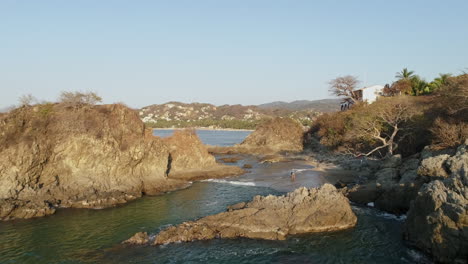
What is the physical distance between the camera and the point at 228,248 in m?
20.7

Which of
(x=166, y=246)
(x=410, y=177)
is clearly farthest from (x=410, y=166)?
(x=166, y=246)

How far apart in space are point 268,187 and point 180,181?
455 inches

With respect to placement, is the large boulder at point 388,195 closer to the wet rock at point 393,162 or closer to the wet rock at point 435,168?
the wet rock at point 435,168

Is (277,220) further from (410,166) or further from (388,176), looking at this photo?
(410,166)

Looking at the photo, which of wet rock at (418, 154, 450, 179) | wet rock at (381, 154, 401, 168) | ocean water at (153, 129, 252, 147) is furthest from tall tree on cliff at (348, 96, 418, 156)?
ocean water at (153, 129, 252, 147)

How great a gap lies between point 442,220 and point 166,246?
54.7 feet

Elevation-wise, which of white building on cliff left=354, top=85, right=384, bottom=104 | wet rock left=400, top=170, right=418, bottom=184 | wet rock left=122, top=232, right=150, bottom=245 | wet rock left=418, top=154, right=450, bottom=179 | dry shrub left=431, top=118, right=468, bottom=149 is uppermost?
white building on cliff left=354, top=85, right=384, bottom=104

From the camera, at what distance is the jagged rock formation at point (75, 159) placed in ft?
99.8

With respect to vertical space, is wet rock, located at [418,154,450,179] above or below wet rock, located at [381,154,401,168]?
above

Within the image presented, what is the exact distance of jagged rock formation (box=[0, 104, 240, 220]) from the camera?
99.8 ft

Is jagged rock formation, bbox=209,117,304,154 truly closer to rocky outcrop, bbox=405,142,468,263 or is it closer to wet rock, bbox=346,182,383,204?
wet rock, bbox=346,182,383,204

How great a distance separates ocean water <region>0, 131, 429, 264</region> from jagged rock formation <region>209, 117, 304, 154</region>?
4684 cm

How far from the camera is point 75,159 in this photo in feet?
112

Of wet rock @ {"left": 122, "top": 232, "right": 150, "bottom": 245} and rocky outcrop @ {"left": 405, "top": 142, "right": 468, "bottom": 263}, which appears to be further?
wet rock @ {"left": 122, "top": 232, "right": 150, "bottom": 245}
